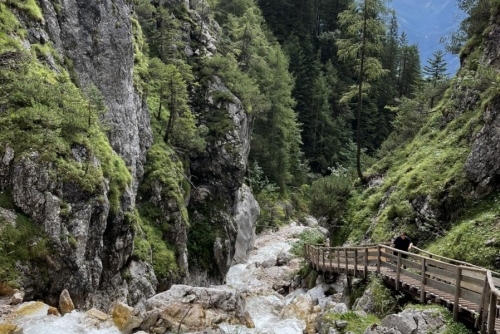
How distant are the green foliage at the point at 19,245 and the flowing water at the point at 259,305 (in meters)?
1.28

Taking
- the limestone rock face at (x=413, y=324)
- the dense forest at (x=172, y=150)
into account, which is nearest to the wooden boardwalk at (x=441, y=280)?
the limestone rock face at (x=413, y=324)

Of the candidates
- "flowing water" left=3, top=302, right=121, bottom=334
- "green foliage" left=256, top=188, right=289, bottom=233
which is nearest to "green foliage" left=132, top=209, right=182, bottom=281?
"flowing water" left=3, top=302, right=121, bottom=334

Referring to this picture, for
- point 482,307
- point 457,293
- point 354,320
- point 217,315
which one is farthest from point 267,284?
point 482,307

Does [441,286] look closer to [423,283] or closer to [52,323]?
[423,283]

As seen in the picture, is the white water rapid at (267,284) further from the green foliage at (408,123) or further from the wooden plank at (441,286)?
the green foliage at (408,123)

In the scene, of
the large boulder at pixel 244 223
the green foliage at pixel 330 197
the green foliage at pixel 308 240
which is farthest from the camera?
the large boulder at pixel 244 223

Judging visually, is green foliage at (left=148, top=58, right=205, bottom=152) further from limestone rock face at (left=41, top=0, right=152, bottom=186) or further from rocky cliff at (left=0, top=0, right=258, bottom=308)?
limestone rock face at (left=41, top=0, right=152, bottom=186)

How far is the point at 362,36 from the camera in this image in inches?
1136

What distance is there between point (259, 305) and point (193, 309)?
937cm

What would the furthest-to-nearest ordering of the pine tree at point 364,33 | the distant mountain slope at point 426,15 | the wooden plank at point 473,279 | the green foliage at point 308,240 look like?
the distant mountain slope at point 426,15 < the green foliage at point 308,240 < the pine tree at point 364,33 < the wooden plank at point 473,279

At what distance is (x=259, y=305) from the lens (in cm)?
2314

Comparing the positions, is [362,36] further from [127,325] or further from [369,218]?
[127,325]

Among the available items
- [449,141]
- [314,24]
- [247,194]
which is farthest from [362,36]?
[314,24]

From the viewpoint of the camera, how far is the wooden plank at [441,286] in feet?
37.4
